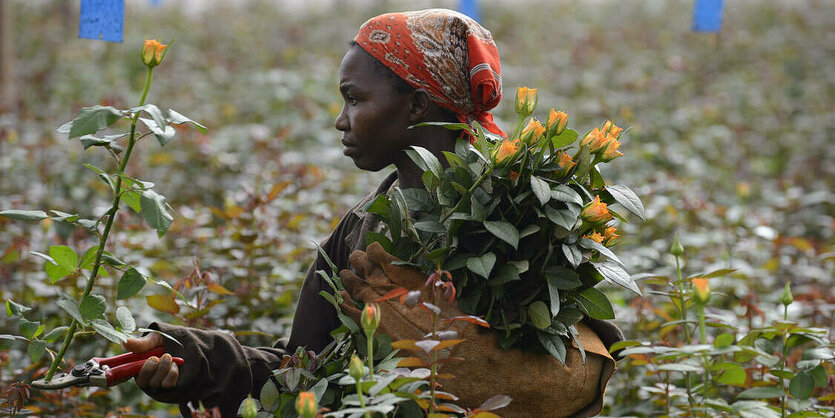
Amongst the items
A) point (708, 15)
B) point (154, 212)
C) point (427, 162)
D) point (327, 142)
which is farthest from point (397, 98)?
point (327, 142)

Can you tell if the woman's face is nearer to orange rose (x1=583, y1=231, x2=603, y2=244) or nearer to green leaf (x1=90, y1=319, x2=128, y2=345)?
orange rose (x1=583, y1=231, x2=603, y2=244)

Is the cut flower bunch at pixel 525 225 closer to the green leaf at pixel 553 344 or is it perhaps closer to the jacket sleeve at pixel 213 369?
the green leaf at pixel 553 344

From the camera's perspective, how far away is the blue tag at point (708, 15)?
14.1ft

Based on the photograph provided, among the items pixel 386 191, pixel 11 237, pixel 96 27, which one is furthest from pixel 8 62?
pixel 386 191

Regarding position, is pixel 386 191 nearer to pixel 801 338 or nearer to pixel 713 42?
pixel 801 338

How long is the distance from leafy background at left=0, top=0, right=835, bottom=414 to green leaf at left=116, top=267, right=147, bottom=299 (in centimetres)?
53

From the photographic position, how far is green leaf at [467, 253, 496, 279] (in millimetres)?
1383

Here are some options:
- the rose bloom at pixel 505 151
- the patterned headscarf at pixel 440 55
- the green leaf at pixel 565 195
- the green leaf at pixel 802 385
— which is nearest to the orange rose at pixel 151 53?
the patterned headscarf at pixel 440 55

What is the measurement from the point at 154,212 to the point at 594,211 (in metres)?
0.74

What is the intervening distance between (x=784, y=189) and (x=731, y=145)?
43.9 inches

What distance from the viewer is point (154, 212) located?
1.35m

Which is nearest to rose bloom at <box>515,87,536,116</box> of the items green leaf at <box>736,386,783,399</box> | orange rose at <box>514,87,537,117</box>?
orange rose at <box>514,87,537,117</box>

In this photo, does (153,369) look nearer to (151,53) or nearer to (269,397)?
(269,397)

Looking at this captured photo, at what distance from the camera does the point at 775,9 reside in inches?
395
